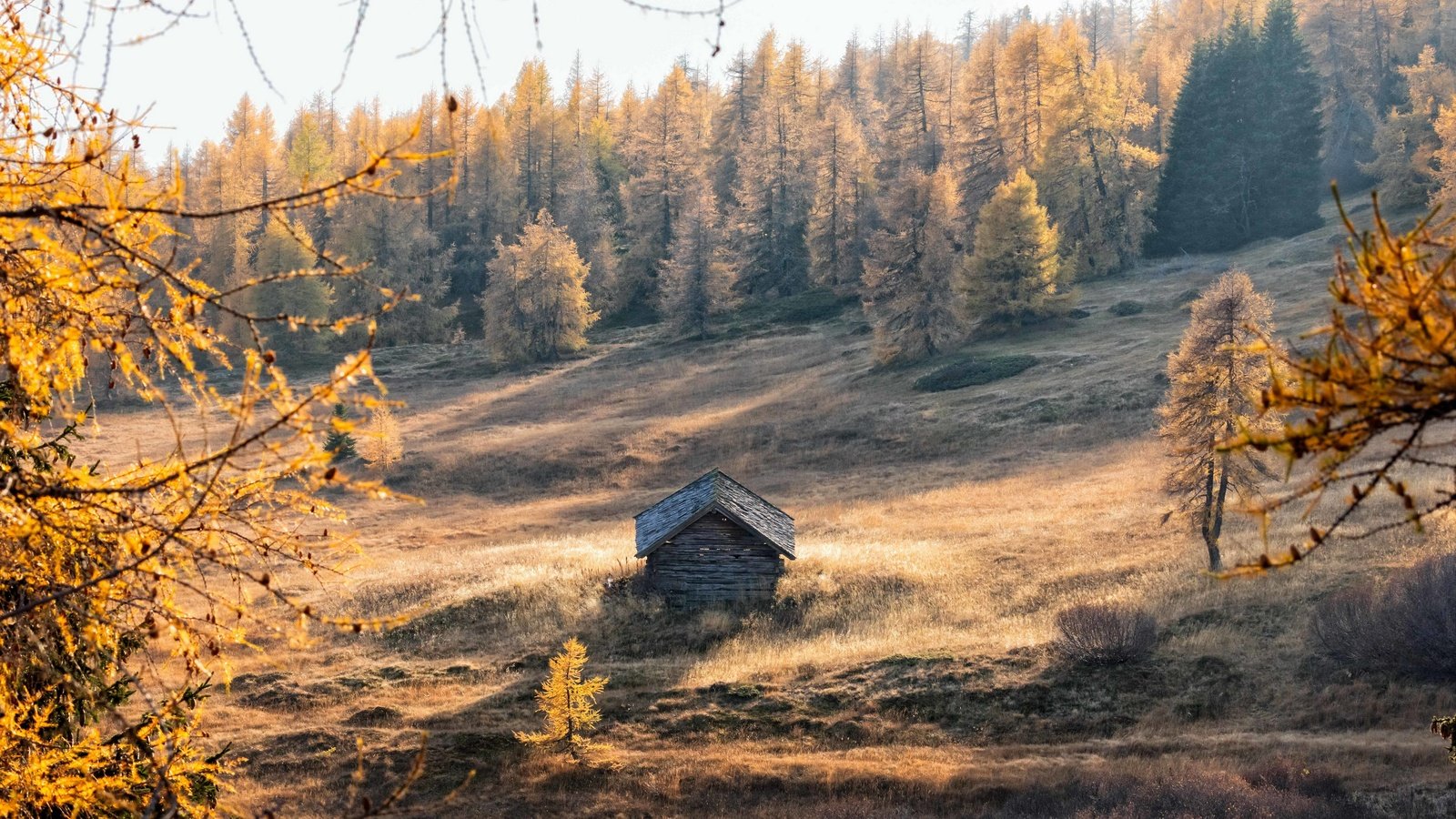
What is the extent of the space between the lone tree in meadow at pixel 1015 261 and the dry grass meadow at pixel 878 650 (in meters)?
7.94

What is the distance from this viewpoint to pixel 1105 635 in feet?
67.5

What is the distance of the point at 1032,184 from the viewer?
5478 centimetres

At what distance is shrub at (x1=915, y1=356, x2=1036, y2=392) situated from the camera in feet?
163

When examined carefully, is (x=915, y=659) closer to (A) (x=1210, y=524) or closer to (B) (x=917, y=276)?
(A) (x=1210, y=524)

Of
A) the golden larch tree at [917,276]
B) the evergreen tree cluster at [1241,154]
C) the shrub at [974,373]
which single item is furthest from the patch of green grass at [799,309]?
the evergreen tree cluster at [1241,154]

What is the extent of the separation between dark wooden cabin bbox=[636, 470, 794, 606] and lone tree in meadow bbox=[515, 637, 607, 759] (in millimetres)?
8400

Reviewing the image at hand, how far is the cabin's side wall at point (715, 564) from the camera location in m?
27.7

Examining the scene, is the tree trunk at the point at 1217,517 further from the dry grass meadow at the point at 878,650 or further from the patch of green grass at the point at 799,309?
the patch of green grass at the point at 799,309

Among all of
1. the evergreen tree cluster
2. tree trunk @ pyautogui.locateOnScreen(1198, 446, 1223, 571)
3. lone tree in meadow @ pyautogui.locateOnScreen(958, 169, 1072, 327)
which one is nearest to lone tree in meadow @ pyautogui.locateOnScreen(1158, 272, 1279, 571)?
tree trunk @ pyautogui.locateOnScreen(1198, 446, 1223, 571)

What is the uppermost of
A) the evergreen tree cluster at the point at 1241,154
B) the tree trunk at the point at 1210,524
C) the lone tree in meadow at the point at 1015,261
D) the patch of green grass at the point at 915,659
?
the evergreen tree cluster at the point at 1241,154

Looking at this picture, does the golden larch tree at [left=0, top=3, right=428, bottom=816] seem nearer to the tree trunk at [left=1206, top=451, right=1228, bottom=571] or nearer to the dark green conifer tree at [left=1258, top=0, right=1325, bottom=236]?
the tree trunk at [left=1206, top=451, right=1228, bottom=571]

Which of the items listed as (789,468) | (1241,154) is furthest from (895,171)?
(789,468)

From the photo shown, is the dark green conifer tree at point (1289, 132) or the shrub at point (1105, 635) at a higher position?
the dark green conifer tree at point (1289, 132)

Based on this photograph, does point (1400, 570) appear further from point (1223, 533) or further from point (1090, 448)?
point (1090, 448)
